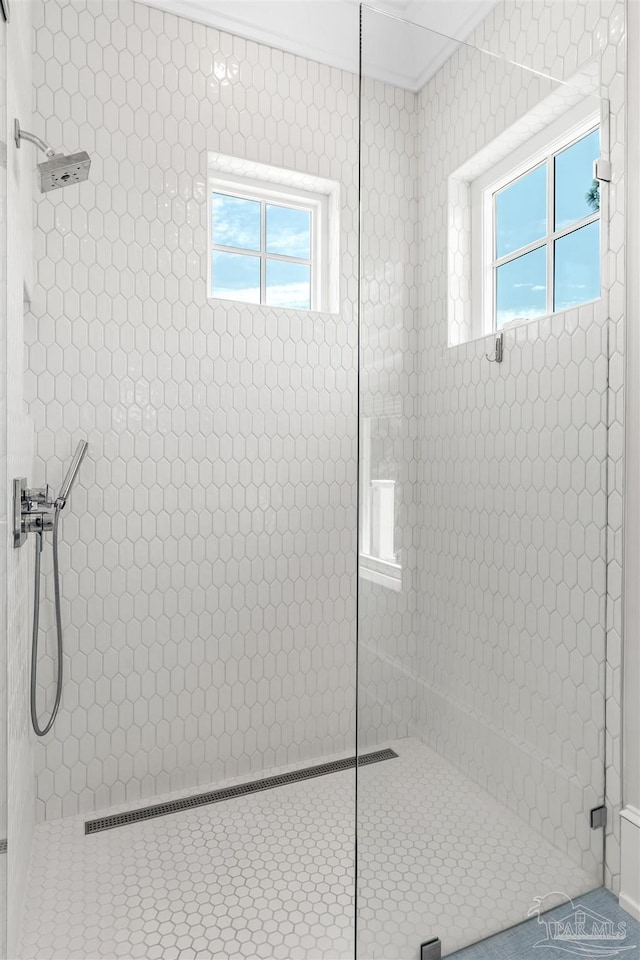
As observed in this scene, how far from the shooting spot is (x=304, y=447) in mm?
2328

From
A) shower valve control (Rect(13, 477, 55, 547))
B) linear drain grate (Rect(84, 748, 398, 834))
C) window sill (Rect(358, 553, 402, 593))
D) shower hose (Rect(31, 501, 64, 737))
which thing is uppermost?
shower valve control (Rect(13, 477, 55, 547))

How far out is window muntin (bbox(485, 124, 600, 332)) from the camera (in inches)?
55.2

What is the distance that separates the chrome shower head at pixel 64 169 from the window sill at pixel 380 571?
3.94ft

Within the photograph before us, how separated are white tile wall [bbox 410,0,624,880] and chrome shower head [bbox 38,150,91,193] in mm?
844

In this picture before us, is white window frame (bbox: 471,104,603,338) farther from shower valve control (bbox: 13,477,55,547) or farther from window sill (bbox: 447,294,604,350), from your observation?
shower valve control (bbox: 13,477,55,547)

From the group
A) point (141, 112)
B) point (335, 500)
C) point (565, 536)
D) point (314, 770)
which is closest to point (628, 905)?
point (565, 536)

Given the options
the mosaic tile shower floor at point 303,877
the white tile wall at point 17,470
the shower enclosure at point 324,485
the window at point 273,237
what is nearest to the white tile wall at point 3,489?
the white tile wall at point 17,470

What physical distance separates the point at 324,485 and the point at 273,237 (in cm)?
102

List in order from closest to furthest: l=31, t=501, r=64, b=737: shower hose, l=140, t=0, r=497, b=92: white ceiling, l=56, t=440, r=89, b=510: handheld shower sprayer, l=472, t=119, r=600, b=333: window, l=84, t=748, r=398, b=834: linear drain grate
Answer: l=472, t=119, r=600, b=333: window < l=31, t=501, r=64, b=737: shower hose < l=56, t=440, r=89, b=510: handheld shower sprayer < l=84, t=748, r=398, b=834: linear drain grate < l=140, t=0, r=497, b=92: white ceiling

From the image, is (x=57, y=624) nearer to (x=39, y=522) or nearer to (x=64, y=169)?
(x=39, y=522)

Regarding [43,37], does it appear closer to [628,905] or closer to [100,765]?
[100,765]

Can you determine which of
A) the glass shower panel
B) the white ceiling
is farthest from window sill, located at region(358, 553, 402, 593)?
the white ceiling

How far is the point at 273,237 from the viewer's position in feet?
7.95

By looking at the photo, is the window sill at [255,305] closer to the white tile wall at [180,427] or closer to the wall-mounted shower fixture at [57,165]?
the white tile wall at [180,427]
